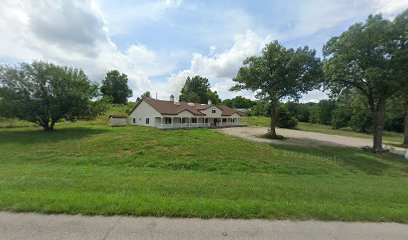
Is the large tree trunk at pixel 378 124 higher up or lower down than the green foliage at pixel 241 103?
lower down

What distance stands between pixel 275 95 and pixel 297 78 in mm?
3424

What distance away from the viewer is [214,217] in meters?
4.29

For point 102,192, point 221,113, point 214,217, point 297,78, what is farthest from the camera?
point 221,113

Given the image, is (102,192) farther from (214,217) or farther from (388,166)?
(388,166)

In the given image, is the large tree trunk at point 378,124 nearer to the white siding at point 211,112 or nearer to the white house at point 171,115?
the white house at point 171,115

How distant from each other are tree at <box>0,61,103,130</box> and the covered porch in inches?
452

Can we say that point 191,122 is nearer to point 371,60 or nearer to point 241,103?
point 371,60

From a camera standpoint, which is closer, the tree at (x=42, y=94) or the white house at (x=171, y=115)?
the tree at (x=42, y=94)

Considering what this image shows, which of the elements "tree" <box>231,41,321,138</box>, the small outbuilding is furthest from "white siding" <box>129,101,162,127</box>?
"tree" <box>231,41,321,138</box>

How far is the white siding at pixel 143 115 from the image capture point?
35688 millimetres

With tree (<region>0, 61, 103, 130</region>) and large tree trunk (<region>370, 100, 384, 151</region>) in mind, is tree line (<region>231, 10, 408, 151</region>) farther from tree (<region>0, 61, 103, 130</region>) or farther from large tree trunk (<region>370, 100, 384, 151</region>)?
tree (<region>0, 61, 103, 130</region>)

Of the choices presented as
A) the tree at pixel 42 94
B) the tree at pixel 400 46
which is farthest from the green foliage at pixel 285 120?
the tree at pixel 42 94

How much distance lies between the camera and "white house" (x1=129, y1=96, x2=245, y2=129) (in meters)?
35.6

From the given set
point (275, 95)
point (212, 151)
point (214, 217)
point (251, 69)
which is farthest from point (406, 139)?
point (214, 217)
